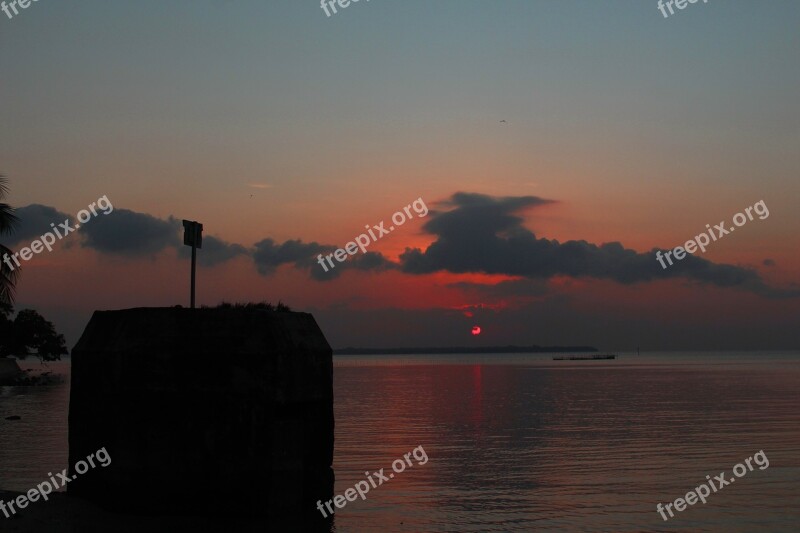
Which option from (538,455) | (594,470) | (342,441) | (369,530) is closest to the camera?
(369,530)

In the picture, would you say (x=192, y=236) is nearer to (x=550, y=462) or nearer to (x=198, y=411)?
(x=198, y=411)

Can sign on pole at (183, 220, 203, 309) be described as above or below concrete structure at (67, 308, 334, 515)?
above

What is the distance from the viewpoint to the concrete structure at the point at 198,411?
58.0ft

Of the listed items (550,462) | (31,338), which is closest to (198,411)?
(550,462)

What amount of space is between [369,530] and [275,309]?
561cm

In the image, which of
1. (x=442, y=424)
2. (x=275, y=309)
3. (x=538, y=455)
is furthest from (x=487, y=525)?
(x=442, y=424)

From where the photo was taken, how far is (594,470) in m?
28.9

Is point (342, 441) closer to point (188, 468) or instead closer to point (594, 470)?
point (594, 470)

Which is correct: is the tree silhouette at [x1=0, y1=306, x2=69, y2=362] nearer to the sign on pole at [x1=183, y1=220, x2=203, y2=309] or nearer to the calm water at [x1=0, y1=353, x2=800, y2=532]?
the calm water at [x1=0, y1=353, x2=800, y2=532]

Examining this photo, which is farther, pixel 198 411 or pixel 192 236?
pixel 192 236

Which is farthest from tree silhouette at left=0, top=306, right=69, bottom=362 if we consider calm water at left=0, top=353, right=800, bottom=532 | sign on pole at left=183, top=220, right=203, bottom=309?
sign on pole at left=183, top=220, right=203, bottom=309

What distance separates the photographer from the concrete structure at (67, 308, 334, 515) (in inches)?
696

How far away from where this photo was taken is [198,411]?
Result: 17688mm

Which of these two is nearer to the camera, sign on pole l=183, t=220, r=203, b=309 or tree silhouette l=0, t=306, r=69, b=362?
sign on pole l=183, t=220, r=203, b=309
